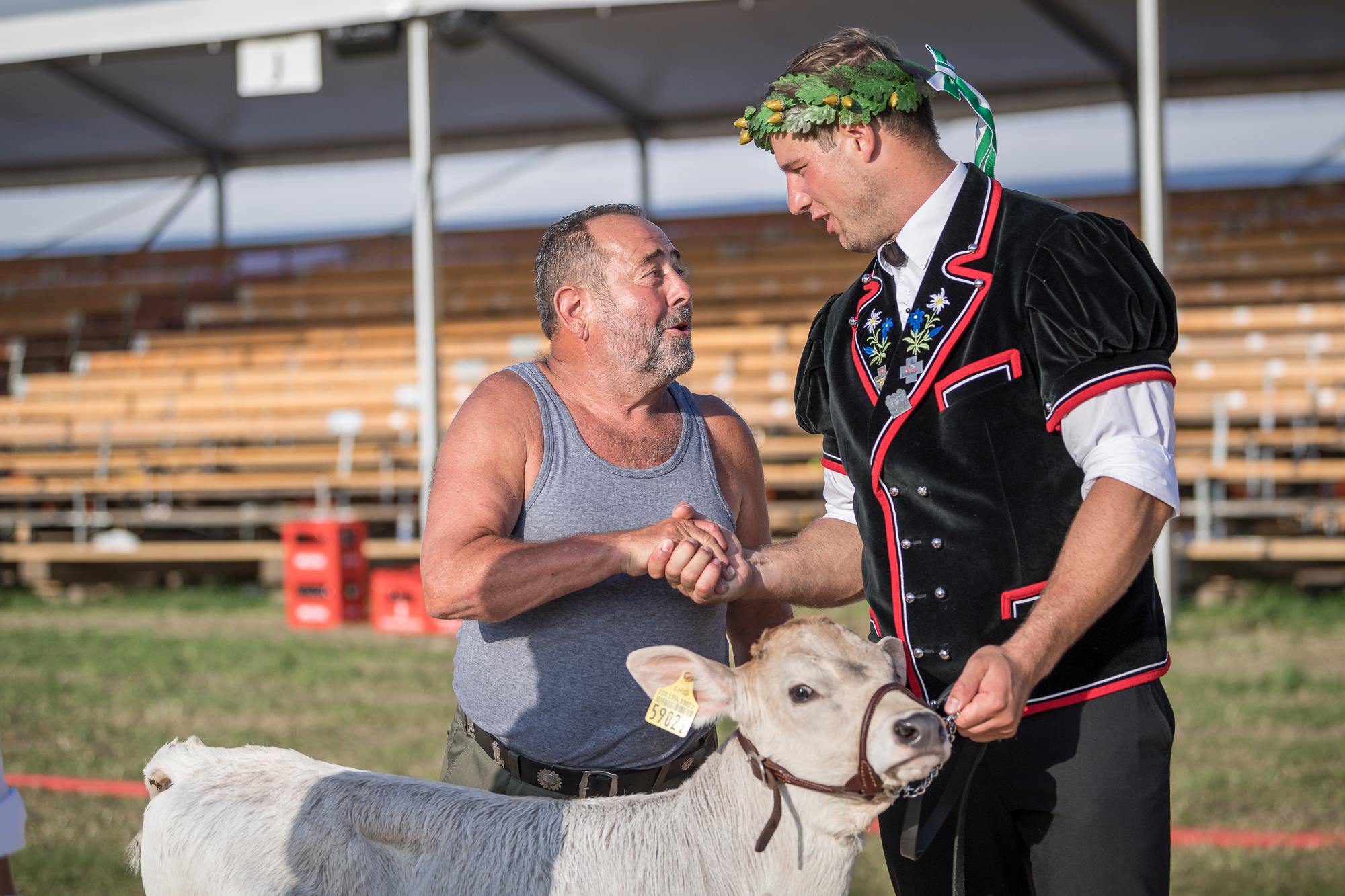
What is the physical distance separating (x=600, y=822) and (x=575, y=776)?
28 cm

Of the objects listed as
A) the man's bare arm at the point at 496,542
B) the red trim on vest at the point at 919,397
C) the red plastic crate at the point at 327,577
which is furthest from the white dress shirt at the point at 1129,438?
the red plastic crate at the point at 327,577

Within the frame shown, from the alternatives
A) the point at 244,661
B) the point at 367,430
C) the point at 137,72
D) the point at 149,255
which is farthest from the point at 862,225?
the point at 149,255

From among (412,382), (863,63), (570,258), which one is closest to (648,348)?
(570,258)

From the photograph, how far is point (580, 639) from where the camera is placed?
8.97ft

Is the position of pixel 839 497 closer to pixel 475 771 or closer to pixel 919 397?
pixel 919 397

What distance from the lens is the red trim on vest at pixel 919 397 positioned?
230cm

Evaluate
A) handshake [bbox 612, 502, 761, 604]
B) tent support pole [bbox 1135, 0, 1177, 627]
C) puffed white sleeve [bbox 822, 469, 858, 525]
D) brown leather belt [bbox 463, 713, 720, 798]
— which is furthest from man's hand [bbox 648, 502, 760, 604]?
tent support pole [bbox 1135, 0, 1177, 627]

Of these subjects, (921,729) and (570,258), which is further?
(570,258)

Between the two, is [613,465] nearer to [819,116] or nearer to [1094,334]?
[819,116]

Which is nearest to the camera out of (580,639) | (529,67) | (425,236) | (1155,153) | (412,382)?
(580,639)

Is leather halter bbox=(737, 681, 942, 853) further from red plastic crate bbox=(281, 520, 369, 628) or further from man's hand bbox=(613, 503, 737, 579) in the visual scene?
red plastic crate bbox=(281, 520, 369, 628)

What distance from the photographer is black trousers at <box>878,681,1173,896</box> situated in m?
2.25

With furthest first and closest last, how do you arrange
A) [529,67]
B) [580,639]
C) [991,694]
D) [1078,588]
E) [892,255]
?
[529,67] → [580,639] → [892,255] → [1078,588] → [991,694]

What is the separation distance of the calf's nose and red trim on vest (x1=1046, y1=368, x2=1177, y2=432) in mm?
538
